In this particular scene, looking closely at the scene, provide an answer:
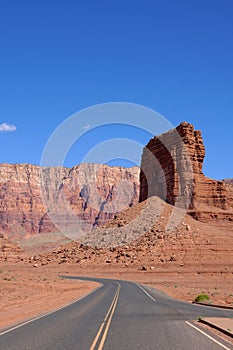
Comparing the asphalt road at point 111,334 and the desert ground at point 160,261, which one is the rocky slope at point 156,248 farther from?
the asphalt road at point 111,334

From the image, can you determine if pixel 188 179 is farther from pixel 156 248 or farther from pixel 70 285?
pixel 70 285

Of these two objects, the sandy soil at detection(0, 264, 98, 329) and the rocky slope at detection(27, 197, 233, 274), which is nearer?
the sandy soil at detection(0, 264, 98, 329)

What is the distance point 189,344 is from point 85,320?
6.71 m

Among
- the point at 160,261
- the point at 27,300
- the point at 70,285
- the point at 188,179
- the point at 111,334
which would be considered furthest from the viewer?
the point at 188,179

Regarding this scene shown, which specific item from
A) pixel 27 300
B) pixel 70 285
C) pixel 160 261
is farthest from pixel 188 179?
pixel 27 300

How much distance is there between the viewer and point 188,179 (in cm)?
8450

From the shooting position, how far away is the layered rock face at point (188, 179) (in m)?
83.2

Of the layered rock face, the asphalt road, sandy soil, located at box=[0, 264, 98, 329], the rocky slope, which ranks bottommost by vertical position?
sandy soil, located at box=[0, 264, 98, 329]

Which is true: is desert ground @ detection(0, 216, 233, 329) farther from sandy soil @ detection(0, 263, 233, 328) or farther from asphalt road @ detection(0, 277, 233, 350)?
asphalt road @ detection(0, 277, 233, 350)

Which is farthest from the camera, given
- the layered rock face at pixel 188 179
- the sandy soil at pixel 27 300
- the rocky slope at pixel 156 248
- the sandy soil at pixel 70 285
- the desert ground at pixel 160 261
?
the layered rock face at pixel 188 179

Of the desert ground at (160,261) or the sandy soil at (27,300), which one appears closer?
the sandy soil at (27,300)

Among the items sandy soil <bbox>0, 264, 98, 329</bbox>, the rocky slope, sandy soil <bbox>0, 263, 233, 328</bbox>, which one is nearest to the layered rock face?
the rocky slope

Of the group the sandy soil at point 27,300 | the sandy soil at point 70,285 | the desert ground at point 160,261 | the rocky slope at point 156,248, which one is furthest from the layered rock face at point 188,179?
the sandy soil at point 27,300

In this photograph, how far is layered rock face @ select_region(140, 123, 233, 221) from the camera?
273 ft
